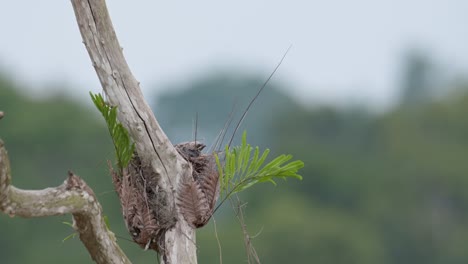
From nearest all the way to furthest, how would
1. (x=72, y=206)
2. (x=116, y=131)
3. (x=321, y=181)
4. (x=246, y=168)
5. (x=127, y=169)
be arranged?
(x=72, y=206) → (x=116, y=131) → (x=127, y=169) → (x=246, y=168) → (x=321, y=181)

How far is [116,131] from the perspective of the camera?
4457 mm

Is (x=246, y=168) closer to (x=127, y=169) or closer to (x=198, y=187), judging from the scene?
(x=198, y=187)

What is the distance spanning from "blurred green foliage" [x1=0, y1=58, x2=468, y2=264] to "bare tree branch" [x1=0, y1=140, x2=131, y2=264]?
1294 inches

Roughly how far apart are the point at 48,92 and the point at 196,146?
58.0m

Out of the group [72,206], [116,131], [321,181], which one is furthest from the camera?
[321,181]

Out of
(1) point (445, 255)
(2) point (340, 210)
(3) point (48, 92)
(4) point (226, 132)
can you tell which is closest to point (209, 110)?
(3) point (48, 92)

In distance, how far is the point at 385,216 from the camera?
57.0m

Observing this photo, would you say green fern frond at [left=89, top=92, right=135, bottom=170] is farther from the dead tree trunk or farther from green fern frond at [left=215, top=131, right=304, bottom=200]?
green fern frond at [left=215, top=131, right=304, bottom=200]

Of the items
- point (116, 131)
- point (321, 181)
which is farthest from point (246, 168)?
point (321, 181)

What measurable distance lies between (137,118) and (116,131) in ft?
0.27

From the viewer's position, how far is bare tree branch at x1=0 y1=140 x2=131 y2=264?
151 inches

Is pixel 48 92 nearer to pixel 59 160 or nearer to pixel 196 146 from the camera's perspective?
pixel 59 160

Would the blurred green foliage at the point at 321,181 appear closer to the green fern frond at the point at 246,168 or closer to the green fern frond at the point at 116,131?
the green fern frond at the point at 246,168

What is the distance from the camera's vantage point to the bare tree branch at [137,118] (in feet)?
14.5
